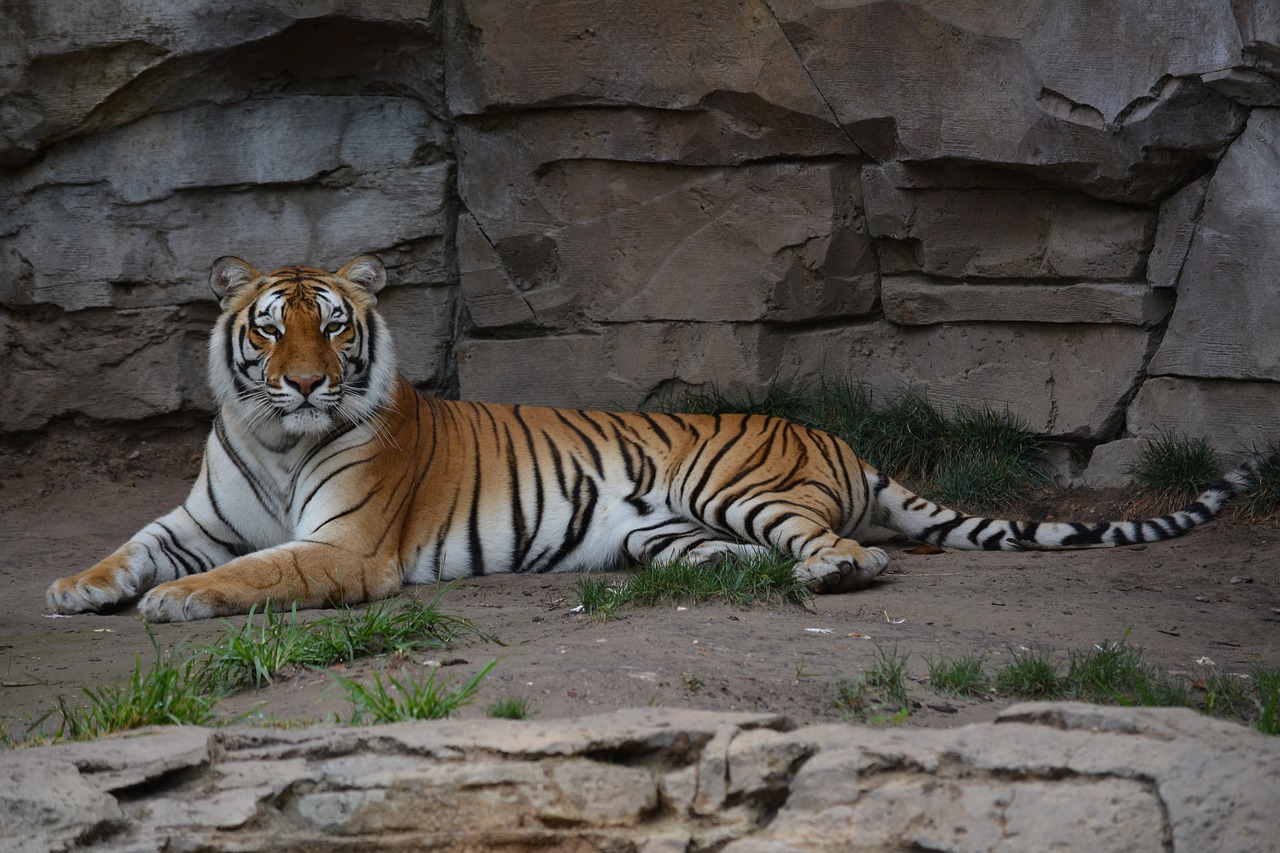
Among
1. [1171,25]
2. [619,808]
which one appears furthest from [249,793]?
[1171,25]

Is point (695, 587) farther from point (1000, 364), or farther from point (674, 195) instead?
point (674, 195)

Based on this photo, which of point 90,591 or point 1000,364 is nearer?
point 90,591

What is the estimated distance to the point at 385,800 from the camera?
257 cm

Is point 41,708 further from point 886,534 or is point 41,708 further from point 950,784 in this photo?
point 886,534

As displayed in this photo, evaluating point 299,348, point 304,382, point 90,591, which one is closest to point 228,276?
point 299,348

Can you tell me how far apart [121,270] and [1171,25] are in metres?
5.33

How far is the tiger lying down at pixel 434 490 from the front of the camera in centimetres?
527

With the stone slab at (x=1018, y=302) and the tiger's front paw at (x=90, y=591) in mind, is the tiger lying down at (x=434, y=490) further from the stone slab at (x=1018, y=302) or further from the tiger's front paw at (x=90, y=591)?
the stone slab at (x=1018, y=302)

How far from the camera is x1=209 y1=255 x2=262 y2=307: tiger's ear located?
222 inches

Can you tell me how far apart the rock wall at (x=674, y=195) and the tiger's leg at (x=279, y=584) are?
2136 mm

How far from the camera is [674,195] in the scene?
267 inches

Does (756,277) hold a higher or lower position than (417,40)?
lower

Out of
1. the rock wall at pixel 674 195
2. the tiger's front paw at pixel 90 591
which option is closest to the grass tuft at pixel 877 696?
the tiger's front paw at pixel 90 591

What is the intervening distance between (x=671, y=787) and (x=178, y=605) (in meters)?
2.72
